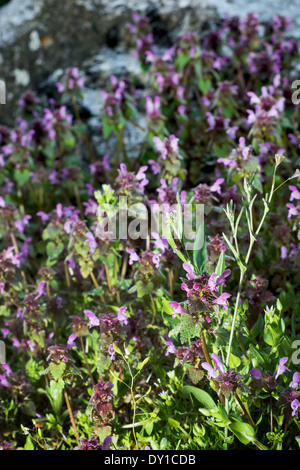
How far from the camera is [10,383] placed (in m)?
2.52

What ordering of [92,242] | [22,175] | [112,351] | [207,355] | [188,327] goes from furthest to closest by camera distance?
[22,175], [92,242], [112,351], [207,355], [188,327]

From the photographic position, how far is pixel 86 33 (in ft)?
15.9

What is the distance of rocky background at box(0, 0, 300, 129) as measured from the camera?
4738mm

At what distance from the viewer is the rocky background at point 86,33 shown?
15.5 feet

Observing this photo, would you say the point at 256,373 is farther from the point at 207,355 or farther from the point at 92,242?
the point at 92,242

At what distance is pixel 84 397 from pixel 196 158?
5.75 ft

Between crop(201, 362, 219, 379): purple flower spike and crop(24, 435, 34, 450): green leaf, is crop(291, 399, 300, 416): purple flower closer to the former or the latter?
crop(201, 362, 219, 379): purple flower spike

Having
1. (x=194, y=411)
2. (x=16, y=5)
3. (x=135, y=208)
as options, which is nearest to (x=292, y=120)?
(x=135, y=208)
